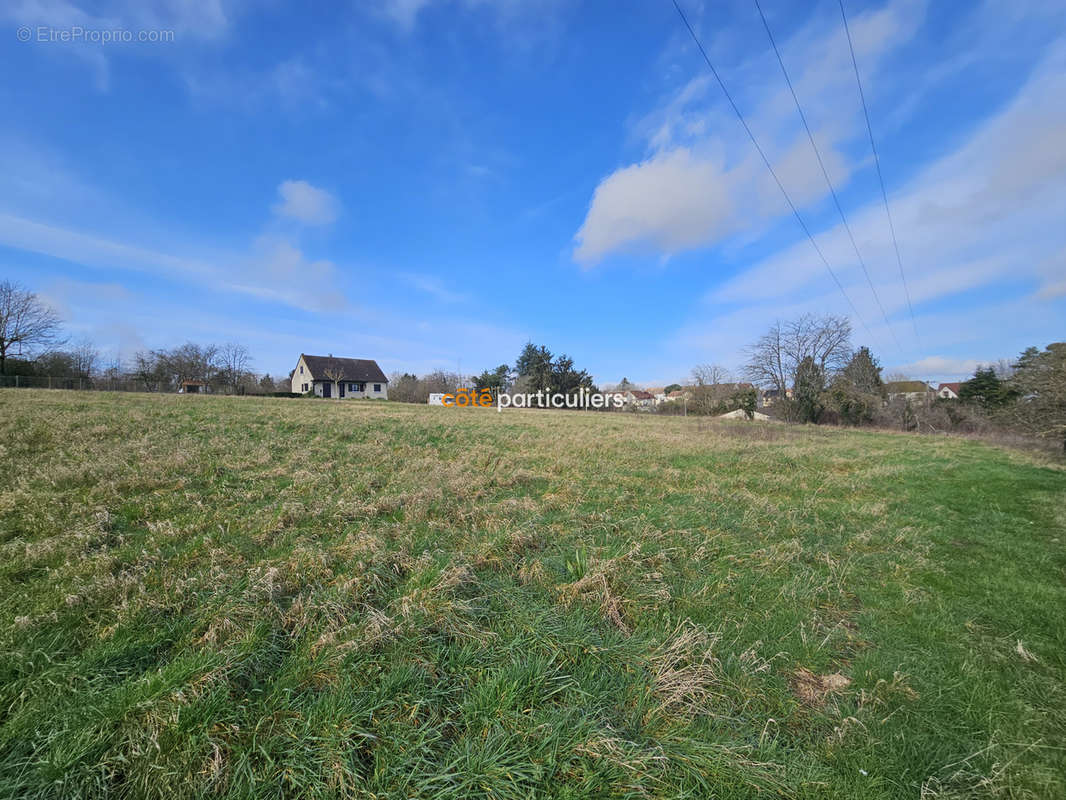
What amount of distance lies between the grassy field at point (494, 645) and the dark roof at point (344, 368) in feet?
138

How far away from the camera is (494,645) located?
9.36 ft

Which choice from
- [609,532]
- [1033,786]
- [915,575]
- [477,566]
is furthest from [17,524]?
[915,575]

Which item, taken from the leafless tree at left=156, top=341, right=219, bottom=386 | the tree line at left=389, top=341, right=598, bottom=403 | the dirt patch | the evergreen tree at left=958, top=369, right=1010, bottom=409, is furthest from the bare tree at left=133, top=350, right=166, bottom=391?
the evergreen tree at left=958, top=369, right=1010, bottom=409

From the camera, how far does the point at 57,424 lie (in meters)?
8.45

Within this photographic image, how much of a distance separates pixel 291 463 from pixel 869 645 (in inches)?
342

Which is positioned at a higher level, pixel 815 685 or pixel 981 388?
pixel 981 388

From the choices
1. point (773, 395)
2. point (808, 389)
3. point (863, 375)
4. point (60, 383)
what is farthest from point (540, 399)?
point (60, 383)

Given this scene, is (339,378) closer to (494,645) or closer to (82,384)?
(82,384)

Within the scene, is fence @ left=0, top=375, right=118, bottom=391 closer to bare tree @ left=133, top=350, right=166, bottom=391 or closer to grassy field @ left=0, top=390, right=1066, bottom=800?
bare tree @ left=133, top=350, right=166, bottom=391

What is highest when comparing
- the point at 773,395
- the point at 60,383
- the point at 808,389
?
the point at 808,389

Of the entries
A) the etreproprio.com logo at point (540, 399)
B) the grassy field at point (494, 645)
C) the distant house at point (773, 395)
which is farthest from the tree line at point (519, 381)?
the grassy field at point (494, 645)

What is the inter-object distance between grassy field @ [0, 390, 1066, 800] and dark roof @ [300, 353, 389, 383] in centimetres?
4220

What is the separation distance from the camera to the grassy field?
1959 mm

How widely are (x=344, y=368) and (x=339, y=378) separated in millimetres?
2318
